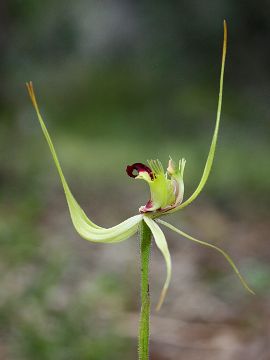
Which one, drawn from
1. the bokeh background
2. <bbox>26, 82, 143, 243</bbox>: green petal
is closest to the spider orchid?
<bbox>26, 82, 143, 243</bbox>: green petal

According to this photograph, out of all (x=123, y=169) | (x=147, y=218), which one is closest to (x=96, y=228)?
(x=147, y=218)

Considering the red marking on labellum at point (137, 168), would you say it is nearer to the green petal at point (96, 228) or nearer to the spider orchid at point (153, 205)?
the spider orchid at point (153, 205)

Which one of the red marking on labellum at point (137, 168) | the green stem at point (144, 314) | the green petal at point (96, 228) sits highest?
the red marking on labellum at point (137, 168)

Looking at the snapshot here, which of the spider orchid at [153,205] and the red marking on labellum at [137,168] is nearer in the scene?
the spider orchid at [153,205]

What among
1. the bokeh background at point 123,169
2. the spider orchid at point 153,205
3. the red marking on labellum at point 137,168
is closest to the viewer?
the spider orchid at point 153,205

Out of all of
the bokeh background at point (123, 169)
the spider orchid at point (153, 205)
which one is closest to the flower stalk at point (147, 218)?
the spider orchid at point (153, 205)

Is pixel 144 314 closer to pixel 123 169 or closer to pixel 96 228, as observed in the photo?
pixel 96 228

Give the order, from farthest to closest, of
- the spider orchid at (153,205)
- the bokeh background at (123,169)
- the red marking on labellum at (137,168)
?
the bokeh background at (123,169), the red marking on labellum at (137,168), the spider orchid at (153,205)

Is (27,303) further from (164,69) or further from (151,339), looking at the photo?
(164,69)
